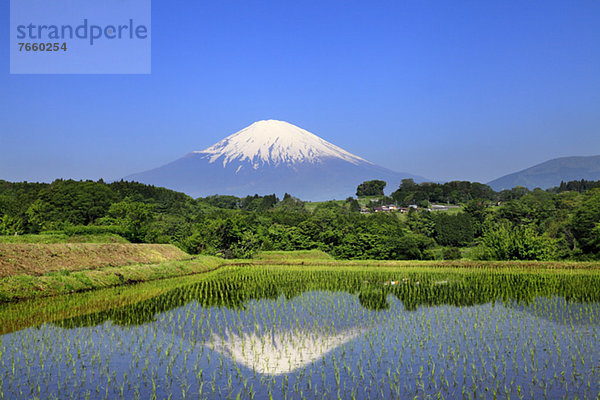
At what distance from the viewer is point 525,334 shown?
12438 mm

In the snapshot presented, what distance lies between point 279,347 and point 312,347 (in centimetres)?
84

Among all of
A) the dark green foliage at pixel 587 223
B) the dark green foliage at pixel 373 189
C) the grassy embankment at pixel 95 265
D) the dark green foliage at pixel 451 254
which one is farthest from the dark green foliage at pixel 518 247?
the dark green foliage at pixel 373 189

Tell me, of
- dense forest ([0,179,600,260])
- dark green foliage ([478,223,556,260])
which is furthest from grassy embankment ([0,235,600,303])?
dense forest ([0,179,600,260])

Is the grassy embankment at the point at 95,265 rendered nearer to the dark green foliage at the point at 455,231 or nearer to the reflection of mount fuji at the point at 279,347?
the reflection of mount fuji at the point at 279,347

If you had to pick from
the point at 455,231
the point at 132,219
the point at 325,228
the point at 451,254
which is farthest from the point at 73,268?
the point at 455,231

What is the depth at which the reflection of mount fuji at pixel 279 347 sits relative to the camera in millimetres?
10039

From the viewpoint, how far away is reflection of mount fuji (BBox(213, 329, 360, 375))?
10.0m

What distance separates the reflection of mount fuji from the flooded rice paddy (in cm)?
5

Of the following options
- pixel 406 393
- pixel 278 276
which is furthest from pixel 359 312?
pixel 278 276

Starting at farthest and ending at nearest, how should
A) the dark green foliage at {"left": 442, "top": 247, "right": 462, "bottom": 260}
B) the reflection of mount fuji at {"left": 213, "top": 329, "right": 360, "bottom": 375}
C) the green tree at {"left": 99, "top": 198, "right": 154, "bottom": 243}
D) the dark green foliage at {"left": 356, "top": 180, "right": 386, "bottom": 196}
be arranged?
the dark green foliage at {"left": 356, "top": 180, "right": 386, "bottom": 196}, the dark green foliage at {"left": 442, "top": 247, "right": 462, "bottom": 260}, the green tree at {"left": 99, "top": 198, "right": 154, "bottom": 243}, the reflection of mount fuji at {"left": 213, "top": 329, "right": 360, "bottom": 375}

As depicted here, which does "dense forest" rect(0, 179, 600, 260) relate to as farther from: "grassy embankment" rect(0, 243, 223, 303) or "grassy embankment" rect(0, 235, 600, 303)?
"grassy embankment" rect(0, 243, 223, 303)

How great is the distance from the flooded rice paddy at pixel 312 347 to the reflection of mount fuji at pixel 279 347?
0.15 ft

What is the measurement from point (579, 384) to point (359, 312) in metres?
8.33

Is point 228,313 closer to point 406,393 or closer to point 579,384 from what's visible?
point 406,393
